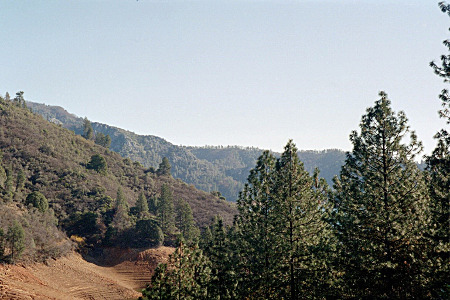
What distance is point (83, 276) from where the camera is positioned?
165ft

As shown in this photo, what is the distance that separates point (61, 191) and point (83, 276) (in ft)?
93.1

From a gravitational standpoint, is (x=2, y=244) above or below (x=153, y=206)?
below

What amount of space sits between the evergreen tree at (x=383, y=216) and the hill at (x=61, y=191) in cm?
4261

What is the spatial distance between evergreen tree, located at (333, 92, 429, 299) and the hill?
1678 inches

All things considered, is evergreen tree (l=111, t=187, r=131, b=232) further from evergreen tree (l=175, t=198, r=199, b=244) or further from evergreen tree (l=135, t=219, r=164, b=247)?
evergreen tree (l=175, t=198, r=199, b=244)

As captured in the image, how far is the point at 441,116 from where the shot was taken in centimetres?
1344

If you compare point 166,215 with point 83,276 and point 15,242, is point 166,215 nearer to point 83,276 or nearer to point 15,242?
point 83,276

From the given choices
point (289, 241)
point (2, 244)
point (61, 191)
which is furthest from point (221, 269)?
point (61, 191)

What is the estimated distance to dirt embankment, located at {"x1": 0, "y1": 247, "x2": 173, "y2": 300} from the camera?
123 feet

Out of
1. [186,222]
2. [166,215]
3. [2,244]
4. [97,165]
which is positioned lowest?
[2,244]

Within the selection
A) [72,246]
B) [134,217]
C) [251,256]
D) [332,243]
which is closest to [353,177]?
[332,243]

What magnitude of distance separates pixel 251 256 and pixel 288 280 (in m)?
3.72

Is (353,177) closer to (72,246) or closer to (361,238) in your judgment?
(361,238)

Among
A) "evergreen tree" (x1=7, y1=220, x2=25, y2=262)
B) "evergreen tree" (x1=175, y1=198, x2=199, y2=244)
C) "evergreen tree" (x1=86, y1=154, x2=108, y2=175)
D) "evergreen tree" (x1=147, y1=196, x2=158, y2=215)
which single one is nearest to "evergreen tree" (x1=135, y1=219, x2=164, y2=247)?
"evergreen tree" (x1=175, y1=198, x2=199, y2=244)
